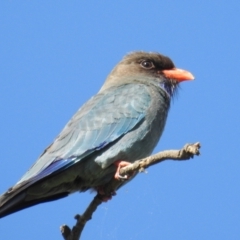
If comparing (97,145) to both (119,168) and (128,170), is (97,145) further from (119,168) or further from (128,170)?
(128,170)

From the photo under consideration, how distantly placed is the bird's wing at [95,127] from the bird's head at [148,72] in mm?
423

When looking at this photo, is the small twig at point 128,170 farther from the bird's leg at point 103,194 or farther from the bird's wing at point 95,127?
the bird's wing at point 95,127

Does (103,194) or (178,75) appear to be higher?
(178,75)

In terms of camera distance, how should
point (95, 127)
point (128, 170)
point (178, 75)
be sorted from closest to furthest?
1. point (128, 170)
2. point (95, 127)
3. point (178, 75)

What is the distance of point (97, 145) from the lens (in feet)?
19.8

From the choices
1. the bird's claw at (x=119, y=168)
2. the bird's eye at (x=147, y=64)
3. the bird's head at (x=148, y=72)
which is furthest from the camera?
the bird's eye at (x=147, y=64)

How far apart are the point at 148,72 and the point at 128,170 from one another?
232 cm

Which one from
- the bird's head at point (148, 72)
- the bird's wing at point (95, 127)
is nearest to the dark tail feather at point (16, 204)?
the bird's wing at point (95, 127)

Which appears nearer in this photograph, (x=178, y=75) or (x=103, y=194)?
(x=103, y=194)

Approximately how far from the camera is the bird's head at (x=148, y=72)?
7.28 metres

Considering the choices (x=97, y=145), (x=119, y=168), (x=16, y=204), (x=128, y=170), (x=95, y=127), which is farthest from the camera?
(x=95, y=127)

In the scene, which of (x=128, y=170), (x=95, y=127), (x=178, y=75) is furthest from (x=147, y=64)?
(x=128, y=170)

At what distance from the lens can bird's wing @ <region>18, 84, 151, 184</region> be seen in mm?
5840

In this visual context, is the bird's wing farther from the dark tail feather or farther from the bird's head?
the bird's head
